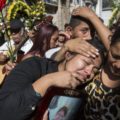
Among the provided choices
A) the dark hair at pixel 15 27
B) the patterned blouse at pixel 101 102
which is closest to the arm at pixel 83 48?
the patterned blouse at pixel 101 102

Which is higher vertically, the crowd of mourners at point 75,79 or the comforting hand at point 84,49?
the comforting hand at point 84,49

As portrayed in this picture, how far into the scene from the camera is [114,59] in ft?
6.82

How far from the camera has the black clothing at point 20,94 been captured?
1.78 m

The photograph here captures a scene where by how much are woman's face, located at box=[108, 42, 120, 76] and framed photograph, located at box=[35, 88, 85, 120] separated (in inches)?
10.1

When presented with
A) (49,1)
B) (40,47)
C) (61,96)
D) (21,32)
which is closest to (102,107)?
(61,96)

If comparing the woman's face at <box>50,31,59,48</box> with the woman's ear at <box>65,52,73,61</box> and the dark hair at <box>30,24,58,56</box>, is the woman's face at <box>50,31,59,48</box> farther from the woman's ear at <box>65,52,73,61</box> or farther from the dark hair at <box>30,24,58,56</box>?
the woman's ear at <box>65,52,73,61</box>

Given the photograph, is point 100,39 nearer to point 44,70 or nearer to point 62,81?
point 44,70

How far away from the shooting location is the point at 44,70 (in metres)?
1.99

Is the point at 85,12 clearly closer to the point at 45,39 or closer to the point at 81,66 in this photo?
the point at 81,66

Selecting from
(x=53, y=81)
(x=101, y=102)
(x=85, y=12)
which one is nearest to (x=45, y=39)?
(x=85, y=12)

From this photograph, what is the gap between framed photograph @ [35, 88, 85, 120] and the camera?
1864 mm

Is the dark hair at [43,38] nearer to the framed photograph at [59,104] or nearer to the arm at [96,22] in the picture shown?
the arm at [96,22]

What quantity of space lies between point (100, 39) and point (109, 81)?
34 centimetres

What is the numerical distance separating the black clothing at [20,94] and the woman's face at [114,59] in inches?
12.5
